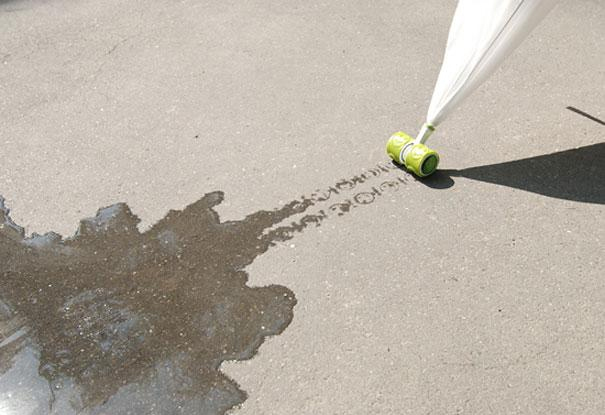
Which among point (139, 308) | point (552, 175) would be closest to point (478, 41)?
point (552, 175)

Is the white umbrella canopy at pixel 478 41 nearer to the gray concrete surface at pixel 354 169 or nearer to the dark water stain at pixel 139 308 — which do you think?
the gray concrete surface at pixel 354 169

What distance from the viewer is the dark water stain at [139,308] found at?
8.89 feet

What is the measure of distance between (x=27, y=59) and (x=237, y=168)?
2280mm

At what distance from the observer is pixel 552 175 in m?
3.97

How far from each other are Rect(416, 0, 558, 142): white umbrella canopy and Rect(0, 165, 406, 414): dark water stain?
0.78 m

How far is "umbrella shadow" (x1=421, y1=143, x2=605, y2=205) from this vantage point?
3.84 meters

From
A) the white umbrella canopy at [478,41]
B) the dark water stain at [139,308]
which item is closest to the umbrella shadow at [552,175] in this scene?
the white umbrella canopy at [478,41]

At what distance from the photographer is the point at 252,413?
2.62 metres

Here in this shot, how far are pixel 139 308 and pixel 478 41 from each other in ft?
7.83

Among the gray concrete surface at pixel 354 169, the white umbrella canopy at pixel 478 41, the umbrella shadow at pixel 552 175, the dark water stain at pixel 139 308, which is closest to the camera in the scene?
the dark water stain at pixel 139 308

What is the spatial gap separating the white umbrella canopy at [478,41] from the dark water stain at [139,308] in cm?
78

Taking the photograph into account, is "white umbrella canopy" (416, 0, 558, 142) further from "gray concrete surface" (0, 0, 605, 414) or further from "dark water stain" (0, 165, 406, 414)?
"dark water stain" (0, 165, 406, 414)

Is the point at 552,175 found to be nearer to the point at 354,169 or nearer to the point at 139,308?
the point at 354,169

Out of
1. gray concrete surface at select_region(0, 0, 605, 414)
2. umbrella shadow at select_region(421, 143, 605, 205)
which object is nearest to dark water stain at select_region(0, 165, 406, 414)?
gray concrete surface at select_region(0, 0, 605, 414)
